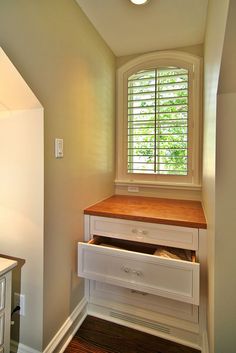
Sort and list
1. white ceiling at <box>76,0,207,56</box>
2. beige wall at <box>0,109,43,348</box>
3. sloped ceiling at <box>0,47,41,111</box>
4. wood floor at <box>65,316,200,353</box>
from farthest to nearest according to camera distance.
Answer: white ceiling at <box>76,0,207,56</box> < wood floor at <box>65,316,200,353</box> < beige wall at <box>0,109,43,348</box> < sloped ceiling at <box>0,47,41,111</box>

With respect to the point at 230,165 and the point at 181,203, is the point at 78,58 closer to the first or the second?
the point at 230,165

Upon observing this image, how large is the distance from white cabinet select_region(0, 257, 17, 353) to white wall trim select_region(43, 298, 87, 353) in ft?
0.94

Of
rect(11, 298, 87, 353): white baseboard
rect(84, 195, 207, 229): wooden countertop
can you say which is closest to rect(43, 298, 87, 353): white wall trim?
rect(11, 298, 87, 353): white baseboard

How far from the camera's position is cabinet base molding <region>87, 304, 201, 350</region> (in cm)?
141

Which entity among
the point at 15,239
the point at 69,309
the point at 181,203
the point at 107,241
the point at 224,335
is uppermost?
the point at 181,203

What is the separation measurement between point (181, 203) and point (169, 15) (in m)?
1.54

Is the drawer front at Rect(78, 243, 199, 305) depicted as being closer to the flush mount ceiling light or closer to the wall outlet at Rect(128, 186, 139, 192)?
the wall outlet at Rect(128, 186, 139, 192)

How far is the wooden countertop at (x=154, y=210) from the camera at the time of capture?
4.52 ft

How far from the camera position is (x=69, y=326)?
54.9 inches

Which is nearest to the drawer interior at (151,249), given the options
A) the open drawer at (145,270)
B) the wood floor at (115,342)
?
the open drawer at (145,270)

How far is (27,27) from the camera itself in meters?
1.04

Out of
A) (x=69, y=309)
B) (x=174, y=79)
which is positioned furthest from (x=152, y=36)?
(x=69, y=309)

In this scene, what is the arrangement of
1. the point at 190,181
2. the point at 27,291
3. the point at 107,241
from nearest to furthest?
1. the point at 27,291
2. the point at 107,241
3. the point at 190,181

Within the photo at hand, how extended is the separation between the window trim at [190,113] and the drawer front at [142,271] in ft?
3.13
